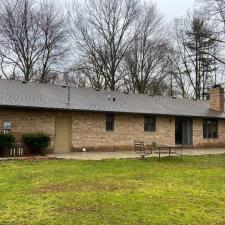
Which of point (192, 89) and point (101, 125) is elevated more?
point (192, 89)

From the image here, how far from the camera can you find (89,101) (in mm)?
22125

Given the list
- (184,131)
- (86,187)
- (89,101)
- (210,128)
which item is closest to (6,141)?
(89,101)

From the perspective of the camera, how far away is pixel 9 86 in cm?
2097

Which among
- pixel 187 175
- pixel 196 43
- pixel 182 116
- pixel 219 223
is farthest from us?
pixel 196 43

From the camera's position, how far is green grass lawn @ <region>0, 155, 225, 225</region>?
6.53m

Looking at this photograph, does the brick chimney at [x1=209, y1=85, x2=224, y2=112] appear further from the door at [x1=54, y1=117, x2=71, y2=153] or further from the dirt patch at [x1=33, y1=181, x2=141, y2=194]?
the dirt patch at [x1=33, y1=181, x2=141, y2=194]

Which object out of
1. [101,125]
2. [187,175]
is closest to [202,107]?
[101,125]

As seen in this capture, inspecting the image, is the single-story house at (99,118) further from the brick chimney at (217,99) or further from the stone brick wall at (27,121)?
the brick chimney at (217,99)

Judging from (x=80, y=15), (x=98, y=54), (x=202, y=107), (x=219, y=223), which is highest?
(x=80, y=15)

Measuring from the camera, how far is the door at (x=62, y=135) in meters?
19.8

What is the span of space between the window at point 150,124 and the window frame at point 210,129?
490cm

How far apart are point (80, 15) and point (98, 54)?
17.0ft

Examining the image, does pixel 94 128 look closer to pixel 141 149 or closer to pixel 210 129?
pixel 141 149

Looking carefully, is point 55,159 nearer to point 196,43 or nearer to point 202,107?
point 202,107
